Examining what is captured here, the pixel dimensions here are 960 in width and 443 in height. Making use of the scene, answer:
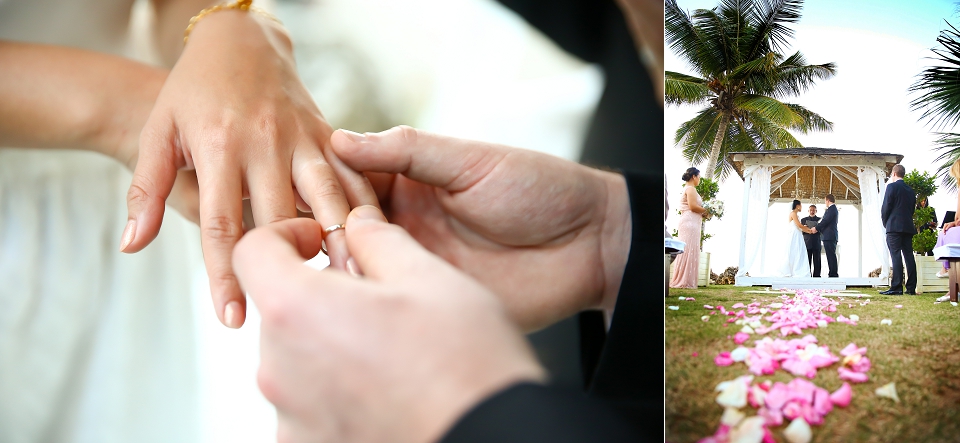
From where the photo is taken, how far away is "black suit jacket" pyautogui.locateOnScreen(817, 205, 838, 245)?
1.18m

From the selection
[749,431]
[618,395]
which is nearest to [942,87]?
[749,431]

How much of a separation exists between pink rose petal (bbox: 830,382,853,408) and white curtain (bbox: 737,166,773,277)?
0.28 m

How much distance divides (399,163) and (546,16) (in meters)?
0.69

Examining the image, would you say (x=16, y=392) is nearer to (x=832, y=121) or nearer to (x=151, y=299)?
(x=151, y=299)

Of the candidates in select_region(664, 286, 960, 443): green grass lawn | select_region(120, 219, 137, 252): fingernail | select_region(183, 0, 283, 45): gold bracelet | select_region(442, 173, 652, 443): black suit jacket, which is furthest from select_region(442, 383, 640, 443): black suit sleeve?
select_region(664, 286, 960, 443): green grass lawn

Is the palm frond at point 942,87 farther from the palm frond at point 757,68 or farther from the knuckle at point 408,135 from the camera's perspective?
the knuckle at point 408,135

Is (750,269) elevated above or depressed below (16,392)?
above

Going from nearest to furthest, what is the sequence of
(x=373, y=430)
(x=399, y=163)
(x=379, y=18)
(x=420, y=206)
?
(x=373, y=430)
(x=399, y=163)
(x=420, y=206)
(x=379, y=18)

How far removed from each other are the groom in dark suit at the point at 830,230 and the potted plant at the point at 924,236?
136 millimetres

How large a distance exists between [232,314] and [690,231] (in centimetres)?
106

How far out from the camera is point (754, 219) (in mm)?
1248

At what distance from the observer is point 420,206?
75 centimetres

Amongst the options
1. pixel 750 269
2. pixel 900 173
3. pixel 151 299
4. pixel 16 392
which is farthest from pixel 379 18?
pixel 900 173

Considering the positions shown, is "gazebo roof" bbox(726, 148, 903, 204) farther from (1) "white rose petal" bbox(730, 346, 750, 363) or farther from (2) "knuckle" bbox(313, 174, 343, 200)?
(2) "knuckle" bbox(313, 174, 343, 200)
